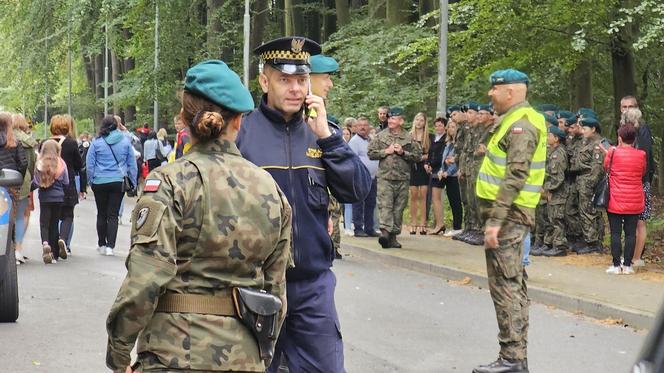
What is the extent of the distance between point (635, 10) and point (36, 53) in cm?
3046

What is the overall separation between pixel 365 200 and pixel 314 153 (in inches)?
472

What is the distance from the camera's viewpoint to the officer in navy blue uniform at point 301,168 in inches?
191

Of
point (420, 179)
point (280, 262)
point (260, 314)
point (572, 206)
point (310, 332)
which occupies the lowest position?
point (572, 206)

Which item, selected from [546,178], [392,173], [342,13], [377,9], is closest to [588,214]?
[546,178]

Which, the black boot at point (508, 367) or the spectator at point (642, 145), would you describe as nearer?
the black boot at point (508, 367)

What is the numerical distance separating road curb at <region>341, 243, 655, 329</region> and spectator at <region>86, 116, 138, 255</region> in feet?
11.9

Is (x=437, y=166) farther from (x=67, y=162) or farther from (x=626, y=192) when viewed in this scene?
(x=67, y=162)

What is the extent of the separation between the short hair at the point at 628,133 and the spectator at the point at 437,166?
16.9 feet

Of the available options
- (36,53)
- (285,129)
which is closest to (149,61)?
(36,53)

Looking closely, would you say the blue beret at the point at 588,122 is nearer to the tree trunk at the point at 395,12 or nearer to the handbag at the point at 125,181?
the handbag at the point at 125,181

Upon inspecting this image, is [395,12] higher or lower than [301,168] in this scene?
higher

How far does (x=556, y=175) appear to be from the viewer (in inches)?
570

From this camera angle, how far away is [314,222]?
16.3 feet

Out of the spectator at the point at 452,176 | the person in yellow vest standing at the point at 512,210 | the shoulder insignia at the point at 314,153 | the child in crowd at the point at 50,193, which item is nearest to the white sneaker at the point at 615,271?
the spectator at the point at 452,176
